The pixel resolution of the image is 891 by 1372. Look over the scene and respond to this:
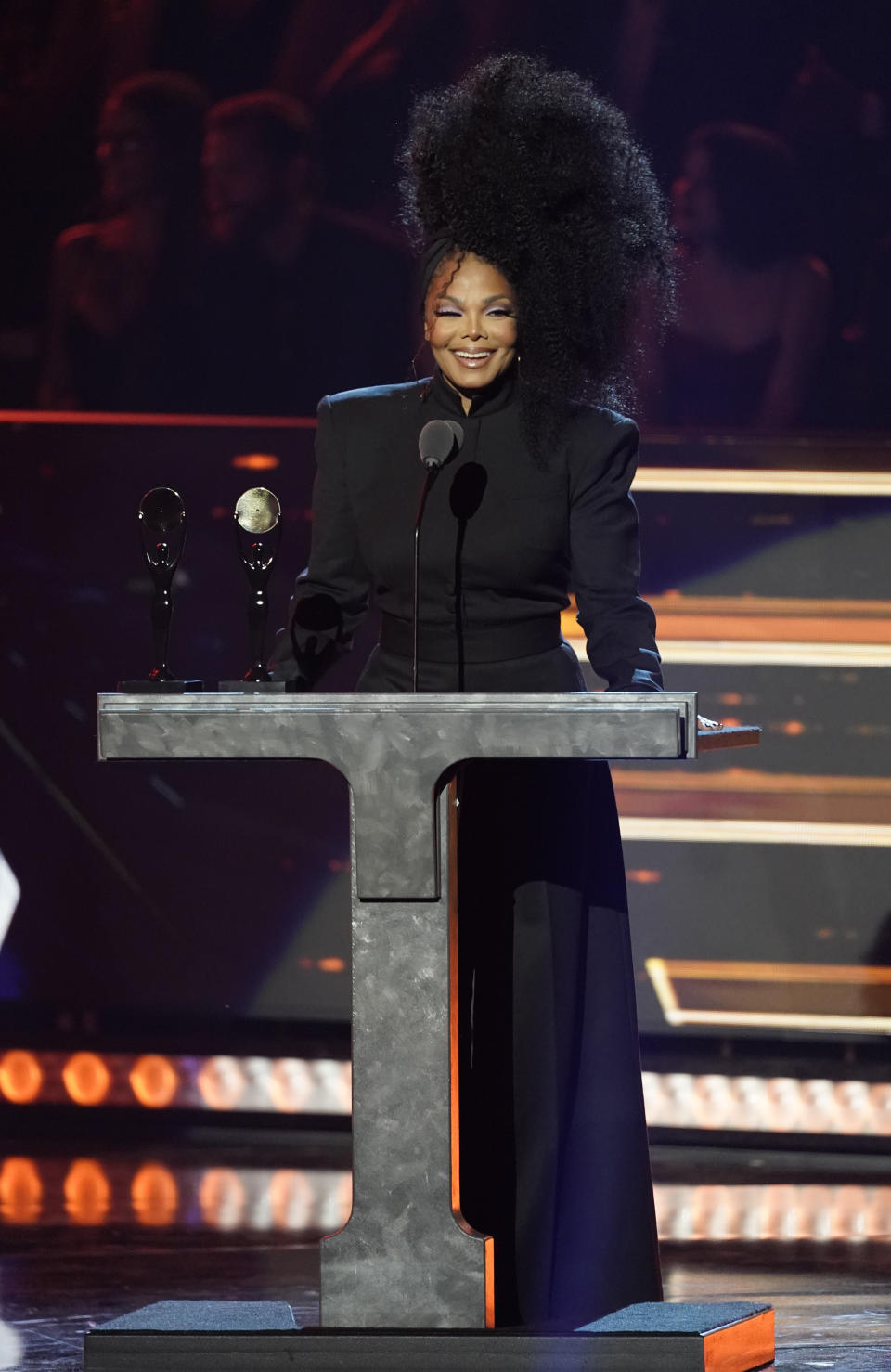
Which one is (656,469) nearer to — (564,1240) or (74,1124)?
(74,1124)

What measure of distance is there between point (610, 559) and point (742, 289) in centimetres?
237

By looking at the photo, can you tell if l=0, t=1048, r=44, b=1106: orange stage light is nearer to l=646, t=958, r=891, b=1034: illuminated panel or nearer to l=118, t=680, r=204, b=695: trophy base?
l=646, t=958, r=891, b=1034: illuminated panel

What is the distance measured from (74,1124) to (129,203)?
234 cm

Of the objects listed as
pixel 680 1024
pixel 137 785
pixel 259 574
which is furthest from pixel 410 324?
pixel 259 574

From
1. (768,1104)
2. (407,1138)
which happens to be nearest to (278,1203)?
(768,1104)

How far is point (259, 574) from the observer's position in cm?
258

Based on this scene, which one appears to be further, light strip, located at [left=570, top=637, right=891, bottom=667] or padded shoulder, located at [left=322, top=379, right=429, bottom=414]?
light strip, located at [left=570, top=637, right=891, bottom=667]

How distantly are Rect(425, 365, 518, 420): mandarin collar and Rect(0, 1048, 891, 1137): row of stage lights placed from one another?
255cm

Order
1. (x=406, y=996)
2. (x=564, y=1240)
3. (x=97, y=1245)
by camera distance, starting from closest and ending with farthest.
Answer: (x=406, y=996), (x=564, y=1240), (x=97, y=1245)

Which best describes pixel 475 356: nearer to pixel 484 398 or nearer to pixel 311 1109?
pixel 484 398

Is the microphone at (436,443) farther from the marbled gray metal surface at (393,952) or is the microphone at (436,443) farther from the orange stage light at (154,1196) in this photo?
the orange stage light at (154,1196)

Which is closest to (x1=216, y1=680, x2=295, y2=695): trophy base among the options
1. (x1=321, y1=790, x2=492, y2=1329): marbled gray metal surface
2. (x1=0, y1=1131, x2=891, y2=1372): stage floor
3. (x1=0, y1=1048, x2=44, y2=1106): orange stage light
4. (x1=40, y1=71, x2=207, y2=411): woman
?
(x1=321, y1=790, x2=492, y2=1329): marbled gray metal surface

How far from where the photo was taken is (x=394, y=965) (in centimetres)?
244

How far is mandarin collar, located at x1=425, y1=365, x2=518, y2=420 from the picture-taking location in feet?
9.39
